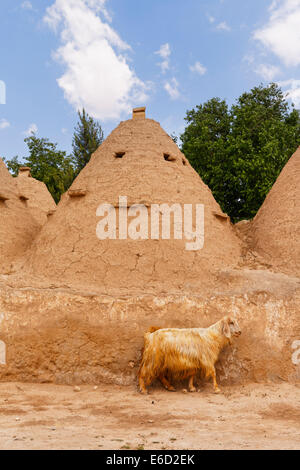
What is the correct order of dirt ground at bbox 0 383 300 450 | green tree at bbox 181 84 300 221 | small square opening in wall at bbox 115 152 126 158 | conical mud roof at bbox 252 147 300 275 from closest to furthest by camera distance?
dirt ground at bbox 0 383 300 450
conical mud roof at bbox 252 147 300 275
small square opening in wall at bbox 115 152 126 158
green tree at bbox 181 84 300 221

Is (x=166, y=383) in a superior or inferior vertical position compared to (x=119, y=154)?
inferior

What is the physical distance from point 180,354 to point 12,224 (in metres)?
4.88

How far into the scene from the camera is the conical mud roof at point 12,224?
776cm

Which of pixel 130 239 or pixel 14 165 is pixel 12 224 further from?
pixel 14 165

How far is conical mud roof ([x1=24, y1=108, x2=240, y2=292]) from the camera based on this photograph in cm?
664

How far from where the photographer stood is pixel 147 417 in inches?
168

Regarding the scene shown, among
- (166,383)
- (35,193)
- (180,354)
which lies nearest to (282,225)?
(180,354)

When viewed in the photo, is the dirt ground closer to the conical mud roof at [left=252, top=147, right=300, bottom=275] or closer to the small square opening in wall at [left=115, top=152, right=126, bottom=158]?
the conical mud roof at [left=252, top=147, right=300, bottom=275]

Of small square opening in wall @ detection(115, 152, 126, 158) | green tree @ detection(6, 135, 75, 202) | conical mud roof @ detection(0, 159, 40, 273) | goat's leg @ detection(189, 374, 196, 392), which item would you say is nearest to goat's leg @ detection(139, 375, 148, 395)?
goat's leg @ detection(189, 374, 196, 392)

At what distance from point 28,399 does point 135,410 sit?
1.49 metres

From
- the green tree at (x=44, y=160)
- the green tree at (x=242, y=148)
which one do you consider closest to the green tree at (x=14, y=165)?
the green tree at (x=44, y=160)

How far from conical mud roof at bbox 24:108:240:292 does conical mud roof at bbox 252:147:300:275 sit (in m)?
0.62
